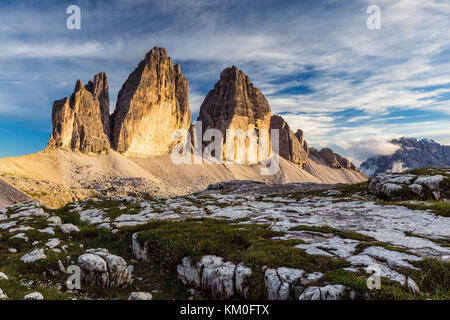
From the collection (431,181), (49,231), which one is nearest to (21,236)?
(49,231)

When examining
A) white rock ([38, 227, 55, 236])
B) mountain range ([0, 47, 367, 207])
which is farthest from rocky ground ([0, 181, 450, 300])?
mountain range ([0, 47, 367, 207])

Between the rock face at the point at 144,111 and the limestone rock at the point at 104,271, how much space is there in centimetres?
17911

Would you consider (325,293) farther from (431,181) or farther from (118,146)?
(118,146)

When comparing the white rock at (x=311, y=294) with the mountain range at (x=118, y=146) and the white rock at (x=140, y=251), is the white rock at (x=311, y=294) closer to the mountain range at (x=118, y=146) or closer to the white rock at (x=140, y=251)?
the white rock at (x=140, y=251)

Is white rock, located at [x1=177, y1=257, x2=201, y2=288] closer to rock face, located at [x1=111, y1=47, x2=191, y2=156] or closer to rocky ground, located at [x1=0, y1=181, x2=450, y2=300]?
rocky ground, located at [x1=0, y1=181, x2=450, y2=300]

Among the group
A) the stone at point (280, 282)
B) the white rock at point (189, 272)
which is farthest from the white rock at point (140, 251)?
the stone at point (280, 282)

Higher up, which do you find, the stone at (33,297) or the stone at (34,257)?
the stone at (33,297)

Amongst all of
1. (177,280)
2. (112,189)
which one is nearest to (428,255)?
A: (177,280)

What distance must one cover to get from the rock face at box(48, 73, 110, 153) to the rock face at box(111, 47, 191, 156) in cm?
1243

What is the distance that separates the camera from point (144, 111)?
183750 millimetres

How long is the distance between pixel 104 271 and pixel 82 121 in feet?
568

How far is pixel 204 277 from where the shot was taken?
8.54m

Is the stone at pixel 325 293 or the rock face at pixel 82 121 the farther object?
the rock face at pixel 82 121

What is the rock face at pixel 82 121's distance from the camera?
5541 inches
